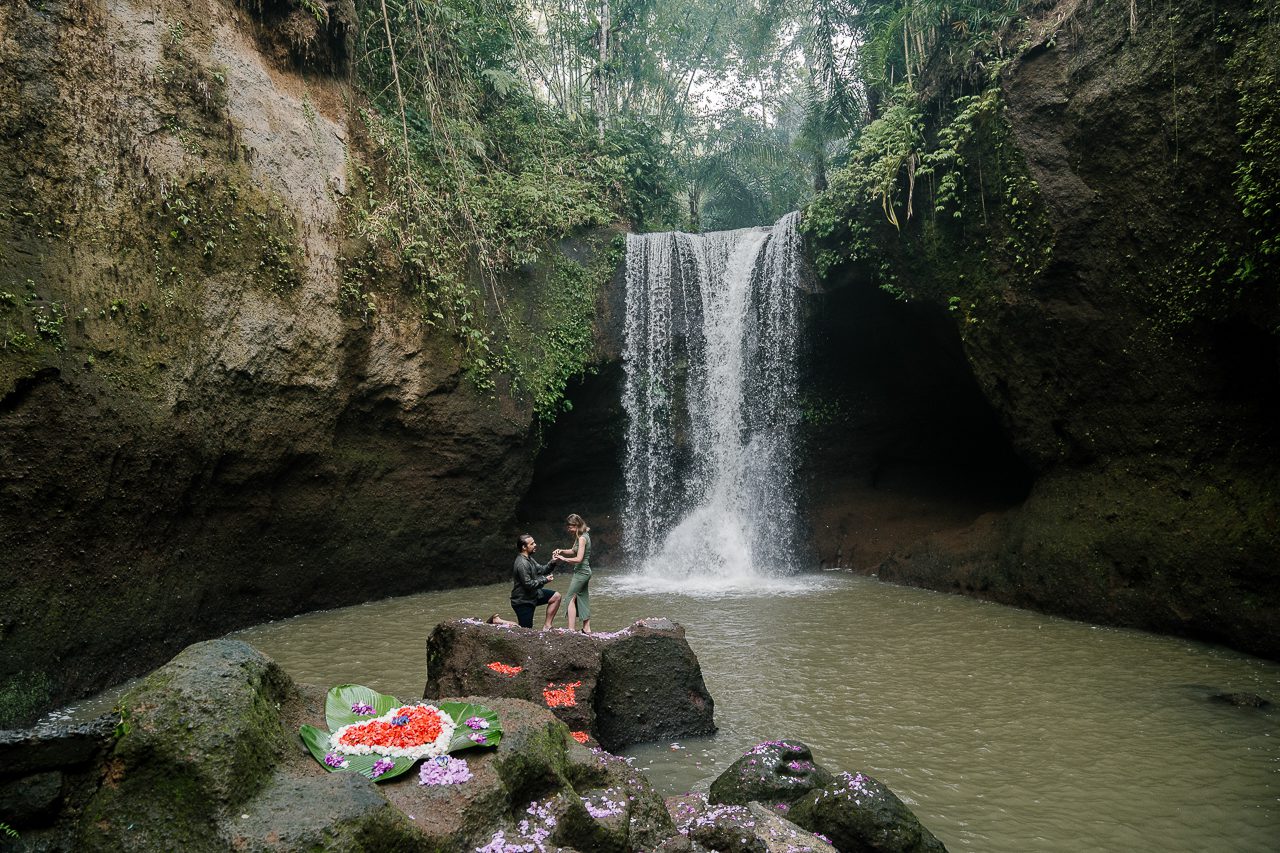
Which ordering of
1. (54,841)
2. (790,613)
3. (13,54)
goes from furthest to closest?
(790,613)
(13,54)
(54,841)

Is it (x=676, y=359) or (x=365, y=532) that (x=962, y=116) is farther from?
(x=365, y=532)

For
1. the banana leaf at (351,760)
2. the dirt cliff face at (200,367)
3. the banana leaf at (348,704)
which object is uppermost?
the dirt cliff face at (200,367)

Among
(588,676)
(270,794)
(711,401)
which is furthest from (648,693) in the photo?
(711,401)

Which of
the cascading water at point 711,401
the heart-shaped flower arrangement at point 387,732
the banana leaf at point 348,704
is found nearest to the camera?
the heart-shaped flower arrangement at point 387,732

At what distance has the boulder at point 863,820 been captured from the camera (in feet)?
11.6

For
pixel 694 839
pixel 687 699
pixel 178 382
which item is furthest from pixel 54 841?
pixel 178 382

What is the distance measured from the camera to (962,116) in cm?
978

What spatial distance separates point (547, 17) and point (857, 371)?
1213 cm

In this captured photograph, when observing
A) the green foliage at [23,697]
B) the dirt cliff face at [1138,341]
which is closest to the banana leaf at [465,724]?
the green foliage at [23,697]

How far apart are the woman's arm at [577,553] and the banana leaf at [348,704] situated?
3743 millimetres

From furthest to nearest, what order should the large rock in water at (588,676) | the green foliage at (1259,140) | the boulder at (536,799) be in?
the green foliage at (1259,140) < the large rock in water at (588,676) < the boulder at (536,799)

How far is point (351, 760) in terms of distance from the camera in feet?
9.20

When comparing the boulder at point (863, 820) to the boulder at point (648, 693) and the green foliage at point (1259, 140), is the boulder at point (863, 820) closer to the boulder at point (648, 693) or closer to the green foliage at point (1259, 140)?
the boulder at point (648, 693)

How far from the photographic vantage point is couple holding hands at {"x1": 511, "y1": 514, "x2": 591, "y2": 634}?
6.97 metres
